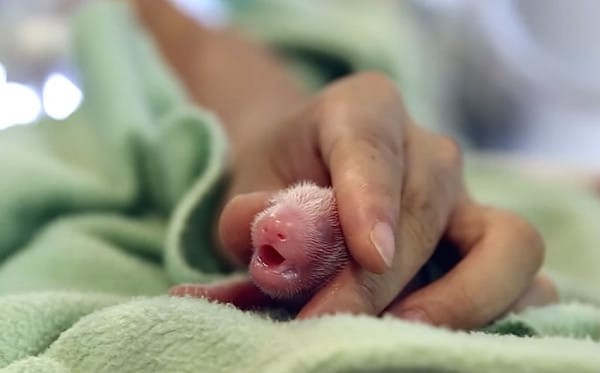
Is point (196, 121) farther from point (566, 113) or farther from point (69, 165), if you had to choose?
point (566, 113)

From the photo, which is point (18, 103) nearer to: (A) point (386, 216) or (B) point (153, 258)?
(B) point (153, 258)

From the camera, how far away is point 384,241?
41 centimetres

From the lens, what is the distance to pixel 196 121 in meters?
0.71

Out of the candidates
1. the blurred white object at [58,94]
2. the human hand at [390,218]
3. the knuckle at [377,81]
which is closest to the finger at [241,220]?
the human hand at [390,218]

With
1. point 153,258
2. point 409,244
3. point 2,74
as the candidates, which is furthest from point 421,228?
point 2,74

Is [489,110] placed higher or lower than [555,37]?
lower

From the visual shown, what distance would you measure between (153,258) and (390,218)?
0.29 metres

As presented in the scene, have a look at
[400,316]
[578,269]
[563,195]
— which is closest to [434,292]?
[400,316]

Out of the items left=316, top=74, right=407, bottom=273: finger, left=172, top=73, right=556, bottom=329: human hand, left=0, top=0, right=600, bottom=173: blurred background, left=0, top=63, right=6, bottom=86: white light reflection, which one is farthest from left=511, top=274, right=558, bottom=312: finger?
left=0, top=63, right=6, bottom=86: white light reflection

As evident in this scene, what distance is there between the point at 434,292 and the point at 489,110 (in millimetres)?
947

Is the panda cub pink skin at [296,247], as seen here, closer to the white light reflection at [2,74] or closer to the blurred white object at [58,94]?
the blurred white object at [58,94]

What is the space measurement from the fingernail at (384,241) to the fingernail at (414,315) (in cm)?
4

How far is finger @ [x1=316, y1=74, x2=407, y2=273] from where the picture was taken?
0.41 m

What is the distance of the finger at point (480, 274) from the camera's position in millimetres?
455
